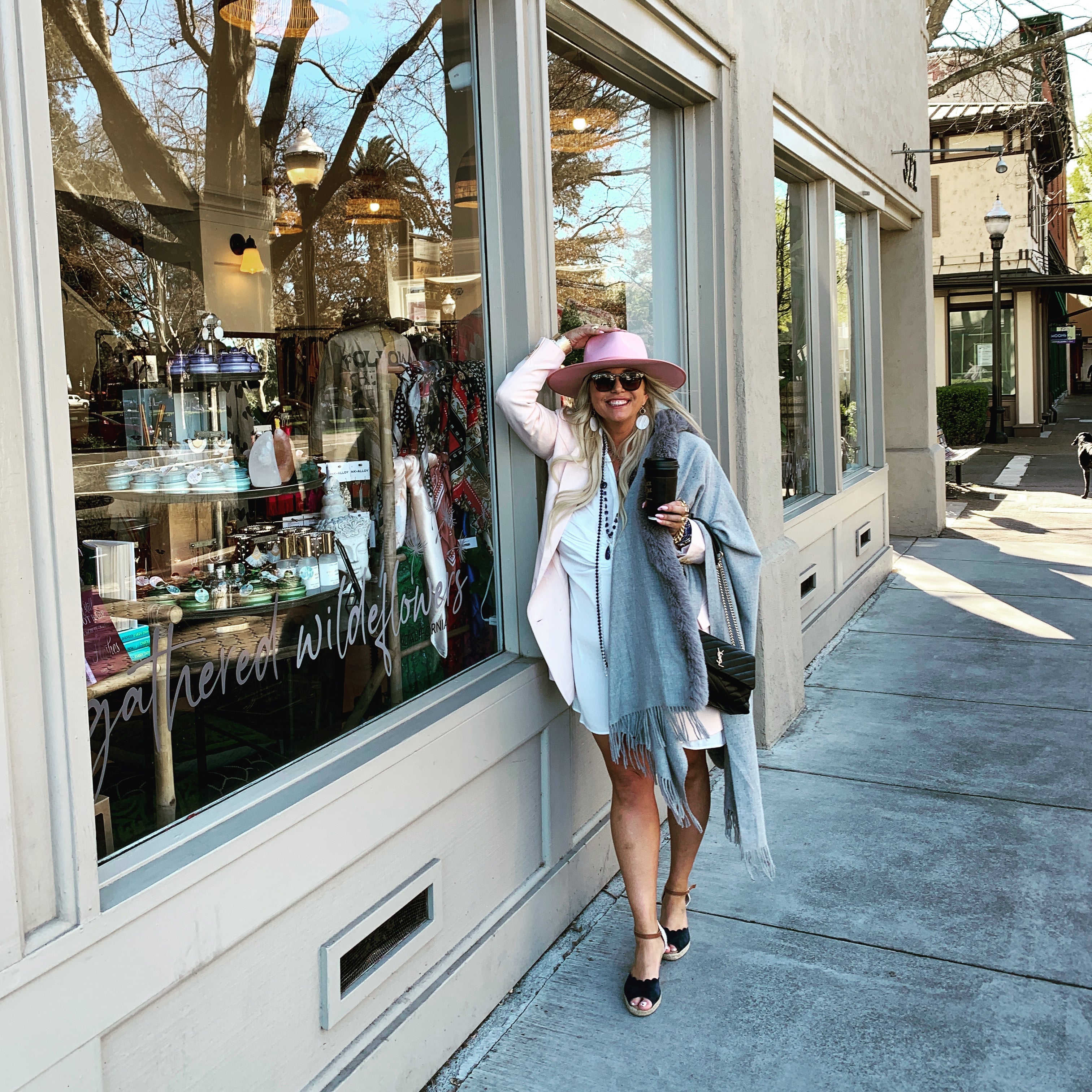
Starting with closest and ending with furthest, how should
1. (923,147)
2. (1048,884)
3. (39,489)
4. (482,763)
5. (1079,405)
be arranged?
1. (39,489)
2. (482,763)
3. (1048,884)
4. (923,147)
5. (1079,405)

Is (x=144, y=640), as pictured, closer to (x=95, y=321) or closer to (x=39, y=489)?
(x=39, y=489)

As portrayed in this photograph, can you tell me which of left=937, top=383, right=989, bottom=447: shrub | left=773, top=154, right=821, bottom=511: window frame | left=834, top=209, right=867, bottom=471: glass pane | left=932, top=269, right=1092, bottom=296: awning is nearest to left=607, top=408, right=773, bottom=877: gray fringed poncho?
left=773, top=154, right=821, bottom=511: window frame

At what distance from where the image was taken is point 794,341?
22.8 ft

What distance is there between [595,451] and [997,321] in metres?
21.6

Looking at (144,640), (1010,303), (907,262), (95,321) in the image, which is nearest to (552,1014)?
(144,640)

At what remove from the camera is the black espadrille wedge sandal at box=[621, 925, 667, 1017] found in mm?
3049

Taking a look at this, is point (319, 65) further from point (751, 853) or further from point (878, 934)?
point (878, 934)

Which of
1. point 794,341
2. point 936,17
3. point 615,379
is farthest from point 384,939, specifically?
point 936,17

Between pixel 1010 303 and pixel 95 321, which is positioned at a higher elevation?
pixel 1010 303

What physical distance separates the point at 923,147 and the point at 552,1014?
963 cm

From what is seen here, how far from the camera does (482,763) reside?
3.06m

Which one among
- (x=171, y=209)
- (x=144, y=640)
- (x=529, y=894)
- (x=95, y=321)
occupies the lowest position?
(x=529, y=894)

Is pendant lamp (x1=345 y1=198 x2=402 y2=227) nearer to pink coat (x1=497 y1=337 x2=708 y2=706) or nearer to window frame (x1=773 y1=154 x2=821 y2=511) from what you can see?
pink coat (x1=497 y1=337 x2=708 y2=706)

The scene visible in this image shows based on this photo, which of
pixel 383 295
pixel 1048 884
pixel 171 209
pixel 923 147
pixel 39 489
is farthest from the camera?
pixel 923 147
